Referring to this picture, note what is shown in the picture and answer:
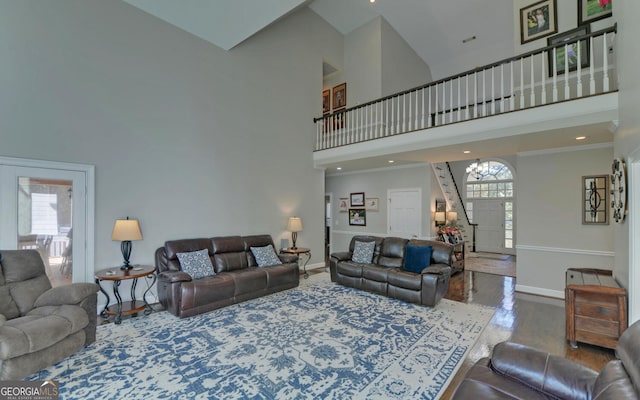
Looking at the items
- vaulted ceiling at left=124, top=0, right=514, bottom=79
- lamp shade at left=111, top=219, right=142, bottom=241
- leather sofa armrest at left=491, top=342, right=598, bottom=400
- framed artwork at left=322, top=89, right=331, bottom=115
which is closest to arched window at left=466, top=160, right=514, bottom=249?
vaulted ceiling at left=124, top=0, right=514, bottom=79

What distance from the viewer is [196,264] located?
4320mm

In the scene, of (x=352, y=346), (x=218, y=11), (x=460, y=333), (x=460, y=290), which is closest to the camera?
(x=352, y=346)

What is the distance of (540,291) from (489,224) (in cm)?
497

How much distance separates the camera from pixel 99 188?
392 centimetres

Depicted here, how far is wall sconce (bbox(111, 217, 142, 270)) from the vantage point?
12.2ft

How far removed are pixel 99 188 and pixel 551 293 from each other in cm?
732

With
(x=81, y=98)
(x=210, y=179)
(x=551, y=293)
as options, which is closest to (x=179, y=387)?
(x=210, y=179)

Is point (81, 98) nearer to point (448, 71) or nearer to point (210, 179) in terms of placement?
point (210, 179)

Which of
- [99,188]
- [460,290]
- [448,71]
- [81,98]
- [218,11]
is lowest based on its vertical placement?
[460,290]

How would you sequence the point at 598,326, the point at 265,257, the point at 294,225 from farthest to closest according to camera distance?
the point at 294,225, the point at 265,257, the point at 598,326

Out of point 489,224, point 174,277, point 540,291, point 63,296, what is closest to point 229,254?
point 174,277

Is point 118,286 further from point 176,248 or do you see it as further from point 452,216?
point 452,216

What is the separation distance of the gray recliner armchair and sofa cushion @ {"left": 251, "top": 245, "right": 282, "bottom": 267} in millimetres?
2472

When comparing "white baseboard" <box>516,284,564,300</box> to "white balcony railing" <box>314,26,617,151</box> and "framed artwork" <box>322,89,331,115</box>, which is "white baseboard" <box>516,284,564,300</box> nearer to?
"white balcony railing" <box>314,26,617,151</box>
